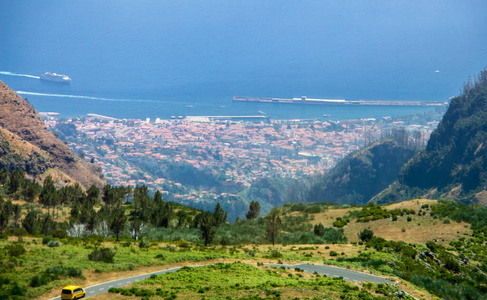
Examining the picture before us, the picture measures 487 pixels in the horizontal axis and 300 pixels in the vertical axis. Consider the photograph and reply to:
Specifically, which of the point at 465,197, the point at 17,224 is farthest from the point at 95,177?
the point at 465,197

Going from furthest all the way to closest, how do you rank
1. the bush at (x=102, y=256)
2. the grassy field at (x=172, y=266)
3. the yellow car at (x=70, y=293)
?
1. the bush at (x=102, y=256)
2. the grassy field at (x=172, y=266)
3. the yellow car at (x=70, y=293)

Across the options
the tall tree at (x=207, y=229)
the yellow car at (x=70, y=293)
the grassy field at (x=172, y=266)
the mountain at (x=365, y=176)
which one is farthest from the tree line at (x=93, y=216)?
the mountain at (x=365, y=176)

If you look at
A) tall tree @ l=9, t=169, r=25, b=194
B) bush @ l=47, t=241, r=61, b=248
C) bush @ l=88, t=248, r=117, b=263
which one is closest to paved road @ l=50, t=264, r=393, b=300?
bush @ l=88, t=248, r=117, b=263

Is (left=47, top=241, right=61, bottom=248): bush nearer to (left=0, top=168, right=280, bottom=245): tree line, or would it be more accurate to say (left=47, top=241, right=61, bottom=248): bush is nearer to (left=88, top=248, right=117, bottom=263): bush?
(left=88, top=248, right=117, bottom=263): bush

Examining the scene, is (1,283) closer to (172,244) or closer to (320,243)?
(172,244)

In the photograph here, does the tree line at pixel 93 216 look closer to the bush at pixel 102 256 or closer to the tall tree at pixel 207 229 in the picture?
the tall tree at pixel 207 229

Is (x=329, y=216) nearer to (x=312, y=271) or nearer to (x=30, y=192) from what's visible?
(x=312, y=271)
